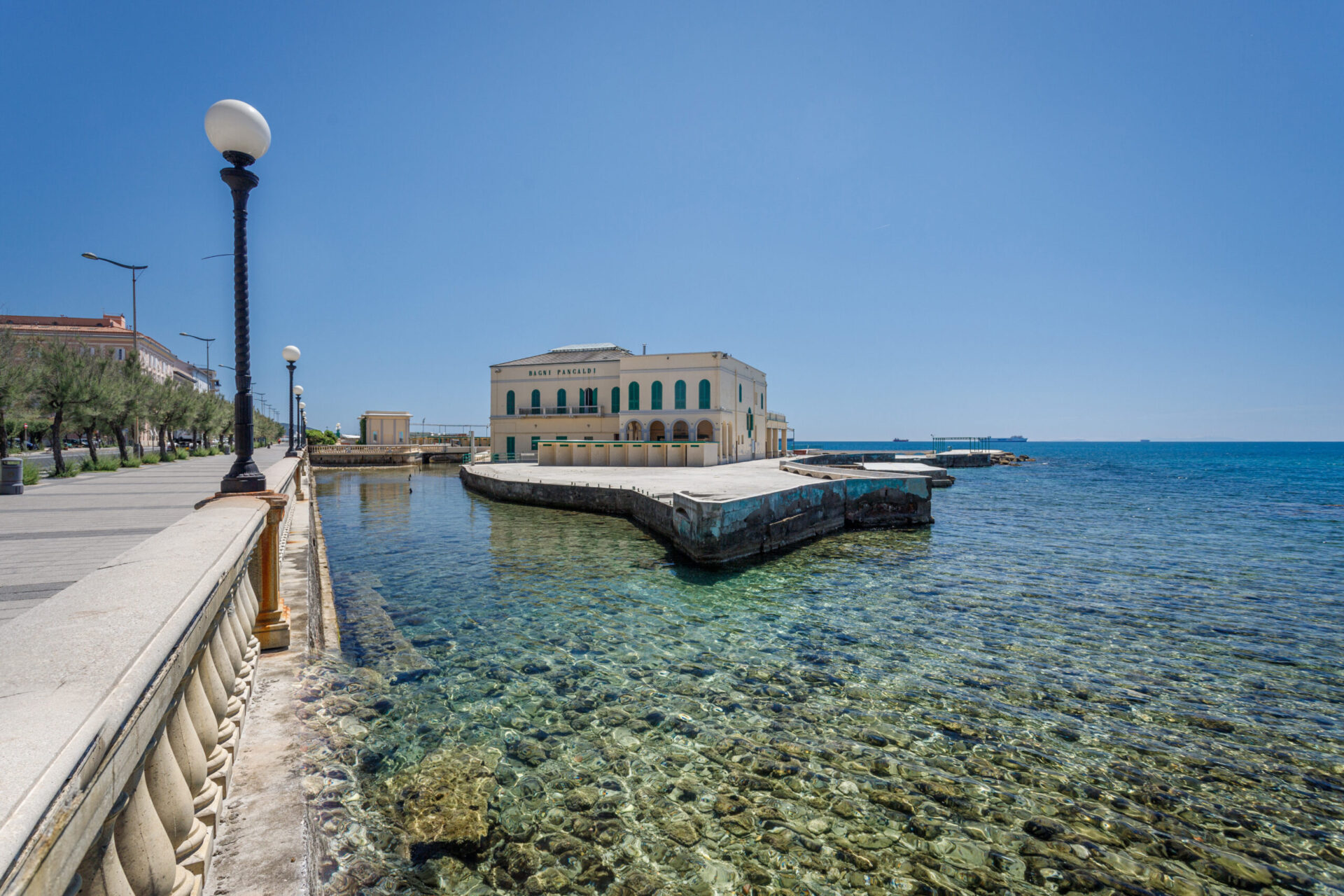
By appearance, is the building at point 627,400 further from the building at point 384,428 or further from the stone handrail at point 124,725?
the stone handrail at point 124,725

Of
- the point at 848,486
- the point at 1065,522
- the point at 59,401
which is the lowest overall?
the point at 1065,522

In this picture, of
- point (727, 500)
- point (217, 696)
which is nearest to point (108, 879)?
point (217, 696)

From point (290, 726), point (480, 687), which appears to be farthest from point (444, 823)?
point (480, 687)

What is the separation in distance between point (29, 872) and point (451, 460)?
4968cm

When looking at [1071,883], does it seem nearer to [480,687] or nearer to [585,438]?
[480,687]

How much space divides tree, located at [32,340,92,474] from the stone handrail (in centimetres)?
1942

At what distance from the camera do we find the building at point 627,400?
31.1 metres

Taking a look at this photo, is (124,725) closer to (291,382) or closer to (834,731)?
(834,731)

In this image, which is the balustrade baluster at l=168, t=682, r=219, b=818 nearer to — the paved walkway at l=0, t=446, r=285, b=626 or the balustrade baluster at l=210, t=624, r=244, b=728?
the balustrade baluster at l=210, t=624, r=244, b=728

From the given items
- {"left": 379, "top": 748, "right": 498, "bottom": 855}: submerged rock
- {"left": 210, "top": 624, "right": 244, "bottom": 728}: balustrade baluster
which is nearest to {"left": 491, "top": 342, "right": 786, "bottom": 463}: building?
{"left": 379, "top": 748, "right": 498, "bottom": 855}: submerged rock

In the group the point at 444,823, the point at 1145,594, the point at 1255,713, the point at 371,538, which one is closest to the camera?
the point at 444,823

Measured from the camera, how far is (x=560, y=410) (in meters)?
35.2

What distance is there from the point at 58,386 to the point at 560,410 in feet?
68.9

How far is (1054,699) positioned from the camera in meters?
5.36
